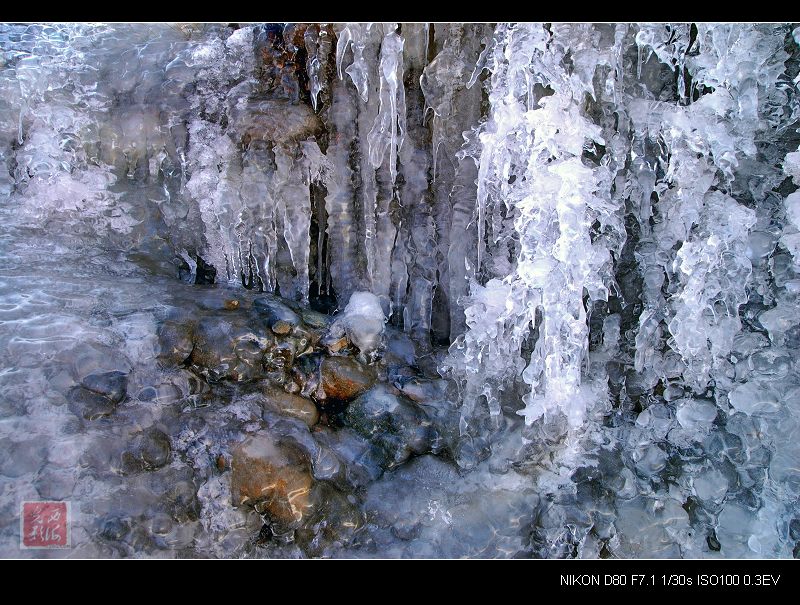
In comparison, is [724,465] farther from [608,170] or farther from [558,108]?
[558,108]

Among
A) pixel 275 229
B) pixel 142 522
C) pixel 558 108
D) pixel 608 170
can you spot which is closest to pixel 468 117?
pixel 558 108

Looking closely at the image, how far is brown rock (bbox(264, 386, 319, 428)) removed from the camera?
11.2 feet

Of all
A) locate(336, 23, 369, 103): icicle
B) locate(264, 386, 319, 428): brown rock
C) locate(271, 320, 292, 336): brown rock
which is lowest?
locate(264, 386, 319, 428): brown rock

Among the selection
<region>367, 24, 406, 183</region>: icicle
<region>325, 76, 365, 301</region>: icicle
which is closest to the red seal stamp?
<region>325, 76, 365, 301</region>: icicle

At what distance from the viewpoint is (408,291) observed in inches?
169

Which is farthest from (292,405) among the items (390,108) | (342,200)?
(390,108)

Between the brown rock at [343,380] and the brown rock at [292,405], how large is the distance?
0.52 ft

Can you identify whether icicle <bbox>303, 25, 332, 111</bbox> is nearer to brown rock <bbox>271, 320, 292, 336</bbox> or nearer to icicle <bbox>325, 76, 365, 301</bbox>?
icicle <bbox>325, 76, 365, 301</bbox>

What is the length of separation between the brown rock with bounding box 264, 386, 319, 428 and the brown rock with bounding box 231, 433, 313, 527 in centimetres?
35

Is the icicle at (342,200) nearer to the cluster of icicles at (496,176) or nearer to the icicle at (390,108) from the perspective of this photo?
the cluster of icicles at (496,176)

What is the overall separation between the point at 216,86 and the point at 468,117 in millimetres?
1735

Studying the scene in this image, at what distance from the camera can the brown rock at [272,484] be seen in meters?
2.98

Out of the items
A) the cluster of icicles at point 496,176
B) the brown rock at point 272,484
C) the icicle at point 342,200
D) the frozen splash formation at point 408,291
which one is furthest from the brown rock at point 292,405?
the icicle at point 342,200

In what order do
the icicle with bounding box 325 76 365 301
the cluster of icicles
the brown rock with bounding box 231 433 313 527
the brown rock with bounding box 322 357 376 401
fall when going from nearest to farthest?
the brown rock with bounding box 231 433 313 527 → the cluster of icicles → the brown rock with bounding box 322 357 376 401 → the icicle with bounding box 325 76 365 301
